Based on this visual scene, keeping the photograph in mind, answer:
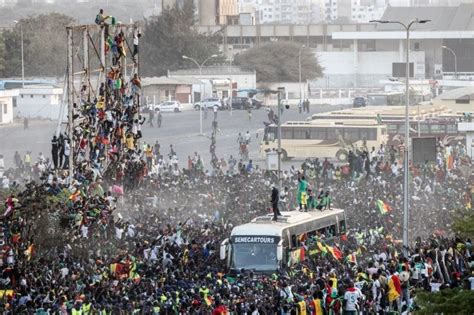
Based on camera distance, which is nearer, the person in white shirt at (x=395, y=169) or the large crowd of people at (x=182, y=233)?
the large crowd of people at (x=182, y=233)

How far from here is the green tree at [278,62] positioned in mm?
95250

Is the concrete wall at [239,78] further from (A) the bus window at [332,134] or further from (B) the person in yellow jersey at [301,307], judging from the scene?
(B) the person in yellow jersey at [301,307]

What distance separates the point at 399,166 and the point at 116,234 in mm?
18545

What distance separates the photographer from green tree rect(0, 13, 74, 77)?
81.1 metres

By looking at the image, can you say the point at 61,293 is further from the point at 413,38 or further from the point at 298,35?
the point at 298,35

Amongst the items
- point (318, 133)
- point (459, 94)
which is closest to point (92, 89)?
point (318, 133)

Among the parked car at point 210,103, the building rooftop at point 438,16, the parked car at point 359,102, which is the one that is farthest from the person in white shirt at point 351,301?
the building rooftop at point 438,16

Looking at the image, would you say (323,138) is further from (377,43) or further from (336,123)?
(377,43)

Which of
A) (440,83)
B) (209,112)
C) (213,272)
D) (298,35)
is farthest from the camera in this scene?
(298,35)

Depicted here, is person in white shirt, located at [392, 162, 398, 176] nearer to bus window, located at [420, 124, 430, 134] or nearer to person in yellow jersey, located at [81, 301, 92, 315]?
bus window, located at [420, 124, 430, 134]

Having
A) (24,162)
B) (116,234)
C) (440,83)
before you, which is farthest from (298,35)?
(116,234)

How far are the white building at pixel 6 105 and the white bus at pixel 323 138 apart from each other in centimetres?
1369

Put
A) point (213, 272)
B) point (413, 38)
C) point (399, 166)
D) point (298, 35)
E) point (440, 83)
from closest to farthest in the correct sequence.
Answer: point (213, 272)
point (399, 166)
point (440, 83)
point (413, 38)
point (298, 35)

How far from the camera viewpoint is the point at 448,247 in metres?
24.3
